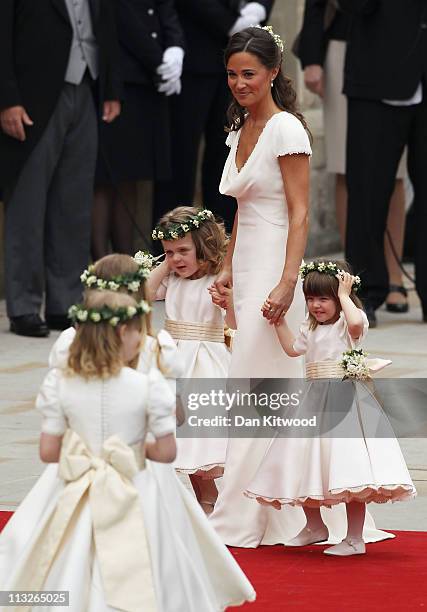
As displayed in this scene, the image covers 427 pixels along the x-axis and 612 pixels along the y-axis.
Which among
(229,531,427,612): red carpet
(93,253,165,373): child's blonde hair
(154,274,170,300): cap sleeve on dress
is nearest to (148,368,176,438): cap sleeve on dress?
(93,253,165,373): child's blonde hair

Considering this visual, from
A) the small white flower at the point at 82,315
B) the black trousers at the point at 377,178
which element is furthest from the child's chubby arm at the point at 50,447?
the black trousers at the point at 377,178

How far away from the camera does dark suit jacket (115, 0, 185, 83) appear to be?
10.3 metres

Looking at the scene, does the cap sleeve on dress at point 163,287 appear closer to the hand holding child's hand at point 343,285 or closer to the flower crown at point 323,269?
the flower crown at point 323,269

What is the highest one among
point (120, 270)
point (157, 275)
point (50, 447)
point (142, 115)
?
point (142, 115)

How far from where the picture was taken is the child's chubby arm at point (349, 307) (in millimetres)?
5340

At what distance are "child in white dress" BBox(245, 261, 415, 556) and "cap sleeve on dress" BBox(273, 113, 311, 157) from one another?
0.38 metres

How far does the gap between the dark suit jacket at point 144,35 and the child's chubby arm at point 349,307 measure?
200 inches

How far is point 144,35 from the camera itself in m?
10.3

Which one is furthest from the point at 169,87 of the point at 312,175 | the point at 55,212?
the point at 312,175

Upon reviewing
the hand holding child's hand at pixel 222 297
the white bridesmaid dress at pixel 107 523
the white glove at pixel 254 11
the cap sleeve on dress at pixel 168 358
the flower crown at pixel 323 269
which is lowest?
the white bridesmaid dress at pixel 107 523

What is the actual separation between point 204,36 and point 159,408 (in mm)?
6977

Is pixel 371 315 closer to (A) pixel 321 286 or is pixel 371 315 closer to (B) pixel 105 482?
(A) pixel 321 286

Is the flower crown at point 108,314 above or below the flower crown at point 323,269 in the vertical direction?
below

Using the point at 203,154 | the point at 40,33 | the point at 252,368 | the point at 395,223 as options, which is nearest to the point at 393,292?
the point at 395,223
